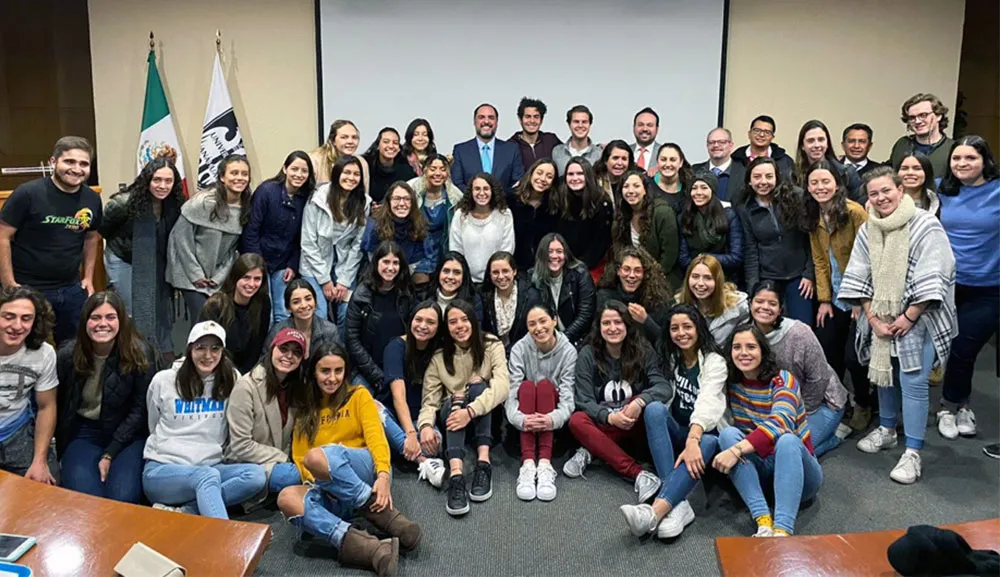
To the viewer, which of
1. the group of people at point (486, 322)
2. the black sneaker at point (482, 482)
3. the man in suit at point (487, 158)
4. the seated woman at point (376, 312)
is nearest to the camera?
the group of people at point (486, 322)

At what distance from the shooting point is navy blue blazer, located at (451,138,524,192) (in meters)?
4.80

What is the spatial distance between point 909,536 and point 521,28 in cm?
469

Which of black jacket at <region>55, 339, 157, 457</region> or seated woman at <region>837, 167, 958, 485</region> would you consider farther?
seated woman at <region>837, 167, 958, 485</region>

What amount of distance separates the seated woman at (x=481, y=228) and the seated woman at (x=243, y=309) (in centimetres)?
96

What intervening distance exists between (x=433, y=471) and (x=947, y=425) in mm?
2449

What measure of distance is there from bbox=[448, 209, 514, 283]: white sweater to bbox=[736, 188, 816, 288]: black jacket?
45.1 inches

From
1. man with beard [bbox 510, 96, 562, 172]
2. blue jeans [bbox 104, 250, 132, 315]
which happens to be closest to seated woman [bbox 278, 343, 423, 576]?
blue jeans [bbox 104, 250, 132, 315]

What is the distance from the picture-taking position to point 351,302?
13.1 feet

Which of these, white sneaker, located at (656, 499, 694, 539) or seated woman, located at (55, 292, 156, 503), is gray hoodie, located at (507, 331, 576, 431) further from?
seated woman, located at (55, 292, 156, 503)

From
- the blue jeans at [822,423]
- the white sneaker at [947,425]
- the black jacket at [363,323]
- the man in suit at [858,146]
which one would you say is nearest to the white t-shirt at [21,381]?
the black jacket at [363,323]

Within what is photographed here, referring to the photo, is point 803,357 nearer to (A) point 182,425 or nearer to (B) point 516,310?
(B) point 516,310

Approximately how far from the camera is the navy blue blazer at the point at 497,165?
4805mm

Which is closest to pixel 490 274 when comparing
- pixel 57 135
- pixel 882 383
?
pixel 882 383

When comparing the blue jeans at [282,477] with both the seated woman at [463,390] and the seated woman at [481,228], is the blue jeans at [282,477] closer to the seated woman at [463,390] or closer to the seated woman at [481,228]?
the seated woman at [463,390]
